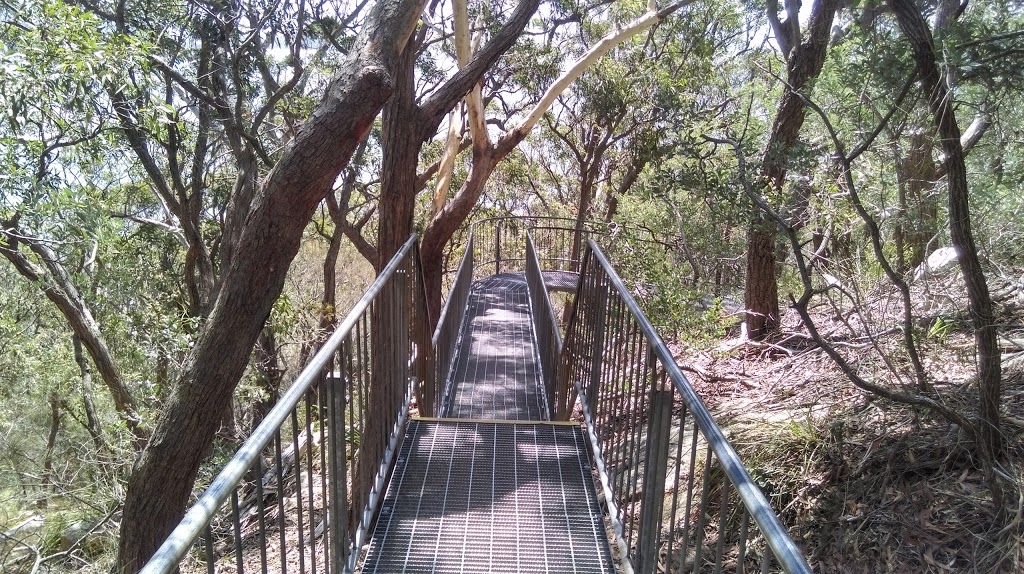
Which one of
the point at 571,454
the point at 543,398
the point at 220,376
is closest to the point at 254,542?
the point at 220,376

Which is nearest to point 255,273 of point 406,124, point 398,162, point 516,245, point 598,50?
point 398,162

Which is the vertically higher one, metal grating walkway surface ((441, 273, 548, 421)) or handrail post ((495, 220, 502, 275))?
handrail post ((495, 220, 502, 275))

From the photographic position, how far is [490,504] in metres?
3.01

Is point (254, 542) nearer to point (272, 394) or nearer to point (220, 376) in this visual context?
point (220, 376)

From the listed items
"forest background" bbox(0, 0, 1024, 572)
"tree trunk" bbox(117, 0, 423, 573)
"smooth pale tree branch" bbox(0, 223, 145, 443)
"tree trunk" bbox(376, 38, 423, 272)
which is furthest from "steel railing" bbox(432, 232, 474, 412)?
"smooth pale tree branch" bbox(0, 223, 145, 443)

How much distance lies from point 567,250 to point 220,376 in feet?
33.9

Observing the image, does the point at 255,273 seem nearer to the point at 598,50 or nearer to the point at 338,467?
the point at 338,467

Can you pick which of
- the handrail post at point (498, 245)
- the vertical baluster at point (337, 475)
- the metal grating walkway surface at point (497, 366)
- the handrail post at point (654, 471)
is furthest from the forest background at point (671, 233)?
the handrail post at point (498, 245)

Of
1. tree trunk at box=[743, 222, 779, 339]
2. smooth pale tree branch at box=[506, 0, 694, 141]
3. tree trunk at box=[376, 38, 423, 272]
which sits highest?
smooth pale tree branch at box=[506, 0, 694, 141]

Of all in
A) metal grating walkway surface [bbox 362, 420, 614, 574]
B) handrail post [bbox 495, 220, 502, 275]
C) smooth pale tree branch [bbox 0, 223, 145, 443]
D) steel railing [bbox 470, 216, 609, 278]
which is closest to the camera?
metal grating walkway surface [bbox 362, 420, 614, 574]

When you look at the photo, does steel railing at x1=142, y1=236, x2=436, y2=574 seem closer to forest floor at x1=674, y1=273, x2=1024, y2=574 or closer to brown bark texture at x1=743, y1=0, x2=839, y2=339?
forest floor at x1=674, y1=273, x2=1024, y2=574

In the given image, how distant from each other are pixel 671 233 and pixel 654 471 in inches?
422

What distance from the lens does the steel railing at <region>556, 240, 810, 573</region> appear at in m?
1.48

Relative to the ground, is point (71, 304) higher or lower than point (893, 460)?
higher
